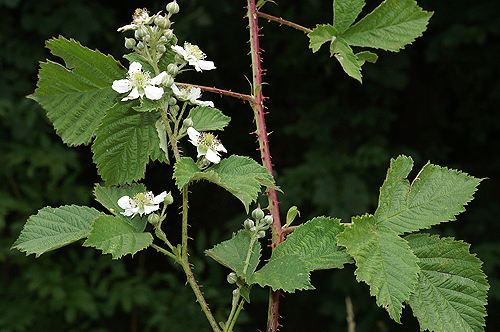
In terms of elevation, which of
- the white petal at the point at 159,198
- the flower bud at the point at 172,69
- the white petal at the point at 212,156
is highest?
the flower bud at the point at 172,69

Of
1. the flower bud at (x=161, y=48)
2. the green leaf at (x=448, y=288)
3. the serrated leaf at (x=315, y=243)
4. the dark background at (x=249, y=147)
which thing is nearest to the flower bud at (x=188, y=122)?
the flower bud at (x=161, y=48)

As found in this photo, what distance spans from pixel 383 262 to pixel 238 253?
208 mm

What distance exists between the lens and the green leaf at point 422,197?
0.62m

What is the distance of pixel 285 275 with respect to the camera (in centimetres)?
58

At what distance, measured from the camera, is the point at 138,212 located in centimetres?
61

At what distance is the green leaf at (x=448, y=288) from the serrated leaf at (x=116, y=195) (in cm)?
40

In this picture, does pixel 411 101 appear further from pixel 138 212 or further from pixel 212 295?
pixel 138 212

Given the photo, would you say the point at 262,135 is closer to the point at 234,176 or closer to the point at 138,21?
the point at 234,176

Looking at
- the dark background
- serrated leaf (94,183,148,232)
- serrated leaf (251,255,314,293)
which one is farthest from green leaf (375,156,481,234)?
the dark background

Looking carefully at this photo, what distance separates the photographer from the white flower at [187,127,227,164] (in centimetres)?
59

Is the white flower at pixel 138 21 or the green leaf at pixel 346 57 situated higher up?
the green leaf at pixel 346 57

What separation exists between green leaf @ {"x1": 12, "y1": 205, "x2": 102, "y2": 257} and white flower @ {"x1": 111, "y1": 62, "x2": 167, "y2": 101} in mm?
184

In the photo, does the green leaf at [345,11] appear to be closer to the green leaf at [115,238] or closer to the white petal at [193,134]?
the white petal at [193,134]

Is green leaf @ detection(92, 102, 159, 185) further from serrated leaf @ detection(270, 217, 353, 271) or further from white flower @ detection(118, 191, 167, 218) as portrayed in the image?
serrated leaf @ detection(270, 217, 353, 271)
